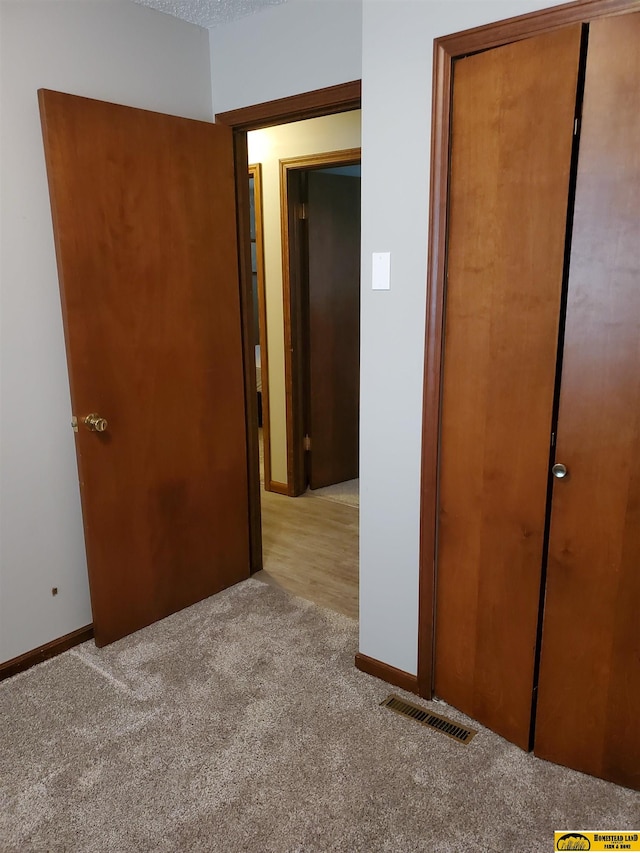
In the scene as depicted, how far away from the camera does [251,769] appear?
1.80 metres

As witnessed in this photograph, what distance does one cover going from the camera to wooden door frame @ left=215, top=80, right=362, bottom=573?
7.51 feet

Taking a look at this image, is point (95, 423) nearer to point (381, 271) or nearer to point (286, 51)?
point (381, 271)

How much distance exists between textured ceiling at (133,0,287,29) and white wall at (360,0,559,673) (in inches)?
29.0

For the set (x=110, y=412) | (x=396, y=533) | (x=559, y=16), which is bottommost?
(x=396, y=533)

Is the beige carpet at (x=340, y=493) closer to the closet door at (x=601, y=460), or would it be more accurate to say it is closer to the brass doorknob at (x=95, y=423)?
the brass doorknob at (x=95, y=423)

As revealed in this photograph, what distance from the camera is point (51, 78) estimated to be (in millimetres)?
2098

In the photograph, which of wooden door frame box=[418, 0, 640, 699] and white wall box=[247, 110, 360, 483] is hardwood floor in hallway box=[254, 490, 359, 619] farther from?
wooden door frame box=[418, 0, 640, 699]

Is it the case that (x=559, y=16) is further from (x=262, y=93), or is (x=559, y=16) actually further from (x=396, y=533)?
(x=396, y=533)

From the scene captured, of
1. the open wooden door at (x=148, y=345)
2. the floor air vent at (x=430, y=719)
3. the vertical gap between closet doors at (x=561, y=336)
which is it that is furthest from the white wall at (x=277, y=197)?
the floor air vent at (x=430, y=719)

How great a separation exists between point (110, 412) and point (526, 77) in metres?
1.73

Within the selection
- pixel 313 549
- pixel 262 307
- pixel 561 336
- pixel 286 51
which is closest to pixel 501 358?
pixel 561 336

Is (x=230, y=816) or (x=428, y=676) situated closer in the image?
(x=230, y=816)

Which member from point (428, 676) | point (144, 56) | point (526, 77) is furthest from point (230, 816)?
point (144, 56)

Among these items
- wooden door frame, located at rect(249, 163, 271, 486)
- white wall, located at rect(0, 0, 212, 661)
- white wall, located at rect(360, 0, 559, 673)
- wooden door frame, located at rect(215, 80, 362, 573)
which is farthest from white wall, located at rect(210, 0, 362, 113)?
wooden door frame, located at rect(249, 163, 271, 486)
